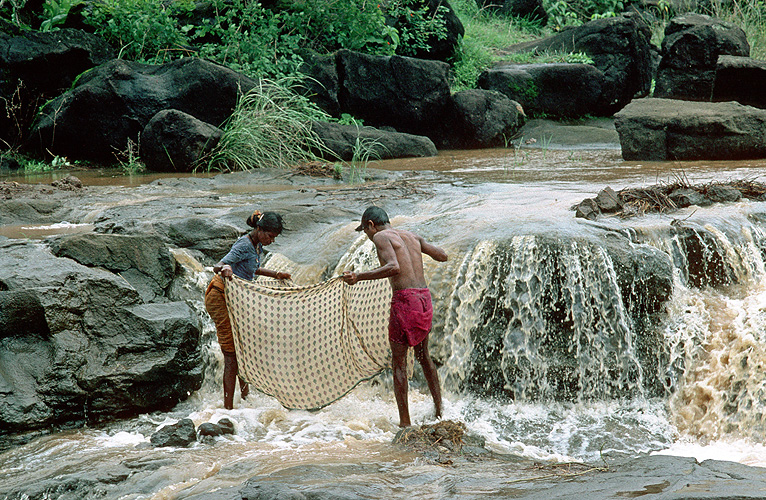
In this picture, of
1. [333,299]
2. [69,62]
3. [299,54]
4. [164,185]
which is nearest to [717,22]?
[299,54]

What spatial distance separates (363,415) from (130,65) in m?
9.25

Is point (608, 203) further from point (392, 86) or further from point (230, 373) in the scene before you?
point (392, 86)

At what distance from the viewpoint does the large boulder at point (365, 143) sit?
11.5 m

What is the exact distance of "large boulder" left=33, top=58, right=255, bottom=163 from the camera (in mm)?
11625

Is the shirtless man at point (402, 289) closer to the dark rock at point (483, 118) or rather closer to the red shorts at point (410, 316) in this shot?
the red shorts at point (410, 316)

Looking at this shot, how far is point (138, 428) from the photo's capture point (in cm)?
484

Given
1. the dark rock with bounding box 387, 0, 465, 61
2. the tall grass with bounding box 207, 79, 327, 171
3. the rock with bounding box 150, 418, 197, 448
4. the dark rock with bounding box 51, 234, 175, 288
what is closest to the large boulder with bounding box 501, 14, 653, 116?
the dark rock with bounding box 387, 0, 465, 61

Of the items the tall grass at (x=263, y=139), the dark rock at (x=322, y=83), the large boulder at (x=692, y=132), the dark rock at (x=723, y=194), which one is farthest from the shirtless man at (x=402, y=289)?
the dark rock at (x=322, y=83)

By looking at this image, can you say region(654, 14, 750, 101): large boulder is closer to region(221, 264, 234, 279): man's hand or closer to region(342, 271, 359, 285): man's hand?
region(342, 271, 359, 285): man's hand

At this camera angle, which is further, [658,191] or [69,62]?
[69,62]

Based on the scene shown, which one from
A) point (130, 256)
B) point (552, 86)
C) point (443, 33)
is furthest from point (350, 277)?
point (443, 33)

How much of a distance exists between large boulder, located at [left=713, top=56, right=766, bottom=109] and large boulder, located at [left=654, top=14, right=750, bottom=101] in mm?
445

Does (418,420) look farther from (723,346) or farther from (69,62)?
(69,62)

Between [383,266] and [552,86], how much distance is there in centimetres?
1297
